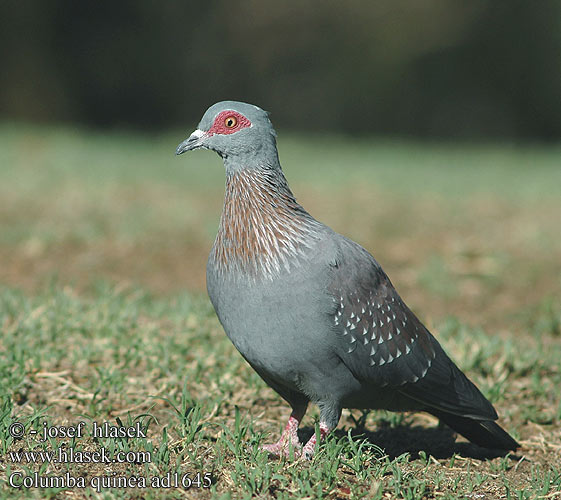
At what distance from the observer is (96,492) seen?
2918mm

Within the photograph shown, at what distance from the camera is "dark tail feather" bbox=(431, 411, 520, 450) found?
12.6 feet

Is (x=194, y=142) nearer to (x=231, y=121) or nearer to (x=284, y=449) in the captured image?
(x=231, y=121)

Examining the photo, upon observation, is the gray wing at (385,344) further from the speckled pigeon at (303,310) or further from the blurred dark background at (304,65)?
the blurred dark background at (304,65)

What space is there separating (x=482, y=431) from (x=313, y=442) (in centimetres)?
99

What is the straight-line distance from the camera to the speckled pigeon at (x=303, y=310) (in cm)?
333

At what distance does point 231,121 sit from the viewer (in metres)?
3.63

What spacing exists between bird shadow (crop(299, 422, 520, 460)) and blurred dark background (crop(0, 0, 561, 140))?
15.6 meters

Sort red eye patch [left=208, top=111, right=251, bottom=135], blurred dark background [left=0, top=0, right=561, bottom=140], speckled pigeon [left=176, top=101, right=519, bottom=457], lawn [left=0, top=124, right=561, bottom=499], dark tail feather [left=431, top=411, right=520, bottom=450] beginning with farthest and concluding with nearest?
blurred dark background [left=0, top=0, right=561, bottom=140] → dark tail feather [left=431, top=411, right=520, bottom=450] → red eye patch [left=208, top=111, right=251, bottom=135] → speckled pigeon [left=176, top=101, right=519, bottom=457] → lawn [left=0, top=124, right=561, bottom=499]

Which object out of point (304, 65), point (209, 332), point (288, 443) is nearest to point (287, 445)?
point (288, 443)

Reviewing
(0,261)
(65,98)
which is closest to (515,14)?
(65,98)

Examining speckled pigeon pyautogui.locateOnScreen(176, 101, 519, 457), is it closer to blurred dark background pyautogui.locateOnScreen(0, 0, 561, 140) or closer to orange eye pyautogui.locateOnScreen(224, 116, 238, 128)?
orange eye pyautogui.locateOnScreen(224, 116, 238, 128)

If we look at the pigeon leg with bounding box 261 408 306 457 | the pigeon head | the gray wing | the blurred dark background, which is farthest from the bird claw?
the blurred dark background

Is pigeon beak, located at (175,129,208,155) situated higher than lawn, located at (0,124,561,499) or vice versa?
pigeon beak, located at (175,129,208,155)

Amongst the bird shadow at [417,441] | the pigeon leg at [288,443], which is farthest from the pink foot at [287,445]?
the bird shadow at [417,441]
